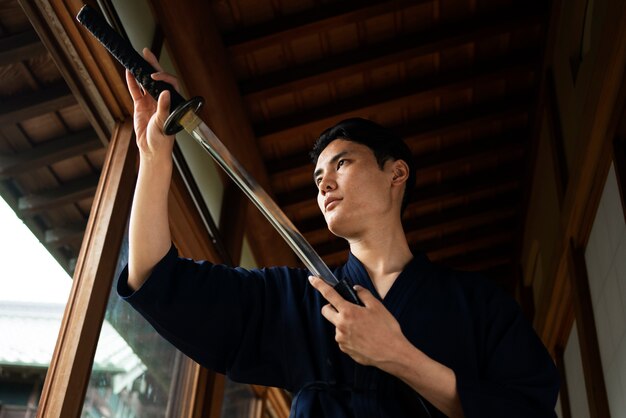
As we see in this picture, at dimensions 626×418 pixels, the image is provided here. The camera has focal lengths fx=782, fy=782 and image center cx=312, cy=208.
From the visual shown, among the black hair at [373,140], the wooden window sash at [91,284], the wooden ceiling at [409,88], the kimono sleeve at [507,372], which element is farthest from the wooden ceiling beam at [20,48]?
the kimono sleeve at [507,372]

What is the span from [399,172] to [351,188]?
0.54 ft

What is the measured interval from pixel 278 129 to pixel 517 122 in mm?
1635

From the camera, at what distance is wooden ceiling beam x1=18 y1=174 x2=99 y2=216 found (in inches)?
83.4

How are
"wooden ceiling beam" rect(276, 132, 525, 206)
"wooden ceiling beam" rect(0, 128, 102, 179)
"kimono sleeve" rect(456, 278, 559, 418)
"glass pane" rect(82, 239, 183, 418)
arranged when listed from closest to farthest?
"kimono sleeve" rect(456, 278, 559, 418), "wooden ceiling beam" rect(0, 128, 102, 179), "glass pane" rect(82, 239, 183, 418), "wooden ceiling beam" rect(276, 132, 525, 206)

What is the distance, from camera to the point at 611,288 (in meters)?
3.10

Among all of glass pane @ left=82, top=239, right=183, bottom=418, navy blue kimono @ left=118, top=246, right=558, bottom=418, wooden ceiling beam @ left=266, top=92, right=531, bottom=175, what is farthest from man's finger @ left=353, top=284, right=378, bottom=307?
wooden ceiling beam @ left=266, top=92, right=531, bottom=175

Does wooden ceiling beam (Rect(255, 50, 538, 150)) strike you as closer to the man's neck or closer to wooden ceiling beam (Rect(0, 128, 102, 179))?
wooden ceiling beam (Rect(0, 128, 102, 179))

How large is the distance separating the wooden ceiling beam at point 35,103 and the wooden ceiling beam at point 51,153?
0.09 meters

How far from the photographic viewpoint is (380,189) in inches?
60.3

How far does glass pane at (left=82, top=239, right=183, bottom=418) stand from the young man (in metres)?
1.17

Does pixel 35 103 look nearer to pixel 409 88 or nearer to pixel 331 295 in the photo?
pixel 331 295

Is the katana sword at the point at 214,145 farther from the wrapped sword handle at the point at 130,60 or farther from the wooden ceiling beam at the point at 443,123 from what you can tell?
the wooden ceiling beam at the point at 443,123

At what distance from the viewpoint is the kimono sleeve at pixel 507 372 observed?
1.19m

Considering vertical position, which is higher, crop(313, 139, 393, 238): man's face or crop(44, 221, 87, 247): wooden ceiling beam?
crop(44, 221, 87, 247): wooden ceiling beam
